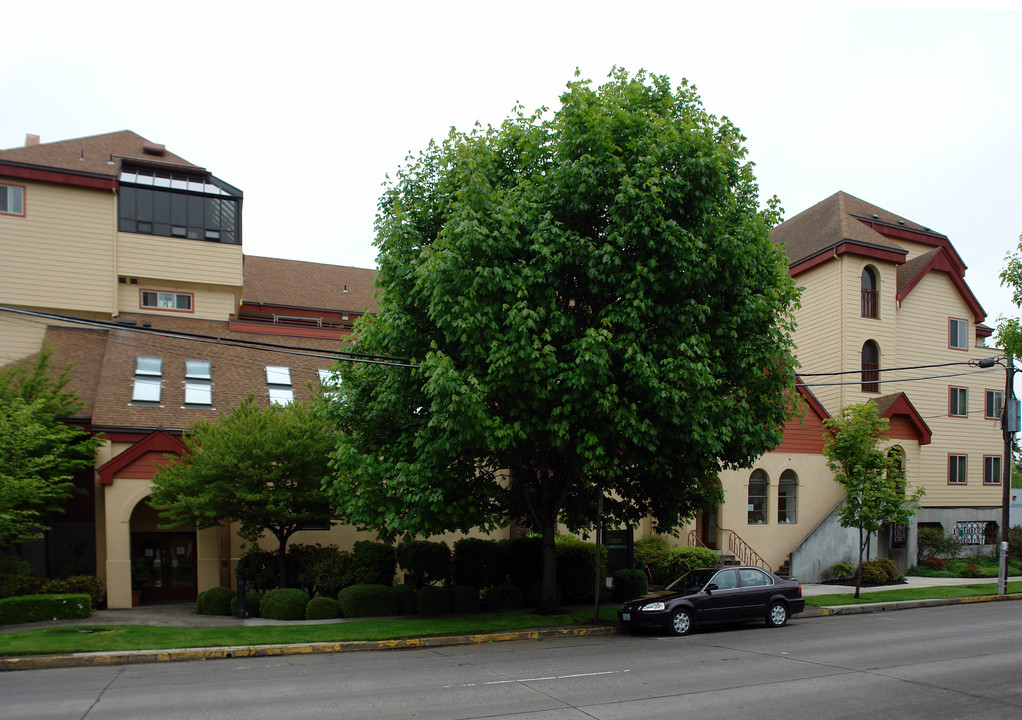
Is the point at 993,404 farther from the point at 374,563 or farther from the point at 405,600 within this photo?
the point at 374,563

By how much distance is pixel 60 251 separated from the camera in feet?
89.8

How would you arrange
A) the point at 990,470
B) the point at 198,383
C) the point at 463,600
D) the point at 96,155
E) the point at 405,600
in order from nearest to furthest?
the point at 405,600 → the point at 463,600 → the point at 198,383 → the point at 96,155 → the point at 990,470

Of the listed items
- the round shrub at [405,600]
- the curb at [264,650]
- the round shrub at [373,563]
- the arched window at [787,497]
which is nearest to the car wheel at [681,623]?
the curb at [264,650]

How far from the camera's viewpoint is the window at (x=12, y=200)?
26.8 m

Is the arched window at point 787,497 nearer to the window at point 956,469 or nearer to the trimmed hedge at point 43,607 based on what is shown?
the window at point 956,469

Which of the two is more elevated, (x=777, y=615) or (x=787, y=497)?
(x=787, y=497)

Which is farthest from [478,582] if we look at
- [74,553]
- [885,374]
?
[885,374]

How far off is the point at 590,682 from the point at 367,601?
9106mm

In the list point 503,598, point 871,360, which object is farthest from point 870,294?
point 503,598

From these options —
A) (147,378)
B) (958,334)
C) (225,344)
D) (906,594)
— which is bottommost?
(906,594)

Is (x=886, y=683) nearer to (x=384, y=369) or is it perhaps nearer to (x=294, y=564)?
(x=384, y=369)

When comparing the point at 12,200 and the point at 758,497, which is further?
the point at 758,497

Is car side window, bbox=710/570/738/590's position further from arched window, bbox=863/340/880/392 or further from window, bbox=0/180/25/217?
window, bbox=0/180/25/217

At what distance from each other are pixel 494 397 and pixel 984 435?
2953 centimetres
